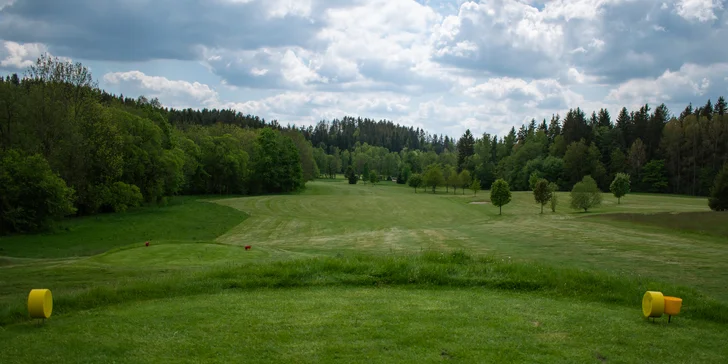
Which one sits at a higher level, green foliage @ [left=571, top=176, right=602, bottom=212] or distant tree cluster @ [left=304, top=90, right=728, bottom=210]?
distant tree cluster @ [left=304, top=90, right=728, bottom=210]

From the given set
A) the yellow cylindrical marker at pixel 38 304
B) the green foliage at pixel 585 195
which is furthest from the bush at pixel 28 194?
the green foliage at pixel 585 195

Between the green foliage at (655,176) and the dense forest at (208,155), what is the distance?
0.78 feet

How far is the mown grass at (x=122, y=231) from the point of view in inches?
1225

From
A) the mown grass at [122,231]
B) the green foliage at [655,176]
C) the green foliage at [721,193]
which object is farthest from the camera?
the green foliage at [655,176]

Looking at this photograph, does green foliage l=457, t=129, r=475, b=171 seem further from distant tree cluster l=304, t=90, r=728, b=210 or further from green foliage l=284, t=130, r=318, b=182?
green foliage l=284, t=130, r=318, b=182

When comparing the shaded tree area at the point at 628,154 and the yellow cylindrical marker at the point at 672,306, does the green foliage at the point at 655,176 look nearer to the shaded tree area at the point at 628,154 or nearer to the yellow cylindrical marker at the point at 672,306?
the shaded tree area at the point at 628,154

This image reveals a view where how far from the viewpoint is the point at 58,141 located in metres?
41.8

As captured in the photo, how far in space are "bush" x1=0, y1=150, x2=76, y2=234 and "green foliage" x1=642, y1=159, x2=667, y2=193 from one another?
4318 inches

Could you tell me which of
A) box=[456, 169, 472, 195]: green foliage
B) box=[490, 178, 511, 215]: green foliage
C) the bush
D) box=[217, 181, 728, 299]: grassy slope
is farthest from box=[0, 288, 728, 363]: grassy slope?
box=[456, 169, 472, 195]: green foliage

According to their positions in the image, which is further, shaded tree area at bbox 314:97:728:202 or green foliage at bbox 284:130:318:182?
green foliage at bbox 284:130:318:182

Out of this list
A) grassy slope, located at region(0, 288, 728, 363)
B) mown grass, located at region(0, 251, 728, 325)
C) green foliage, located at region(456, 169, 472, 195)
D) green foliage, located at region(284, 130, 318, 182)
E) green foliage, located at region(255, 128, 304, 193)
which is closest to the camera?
grassy slope, located at region(0, 288, 728, 363)

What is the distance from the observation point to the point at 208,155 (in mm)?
85938

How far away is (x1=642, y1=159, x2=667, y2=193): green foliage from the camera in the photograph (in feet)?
332

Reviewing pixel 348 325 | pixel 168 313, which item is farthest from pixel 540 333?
pixel 168 313
